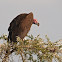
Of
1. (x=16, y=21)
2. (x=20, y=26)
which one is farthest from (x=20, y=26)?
(x=16, y=21)

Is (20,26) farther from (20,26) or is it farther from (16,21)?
(16,21)

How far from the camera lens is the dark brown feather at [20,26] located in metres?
7.11

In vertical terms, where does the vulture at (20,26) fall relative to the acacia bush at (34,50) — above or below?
above

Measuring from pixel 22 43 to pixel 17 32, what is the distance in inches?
59.9

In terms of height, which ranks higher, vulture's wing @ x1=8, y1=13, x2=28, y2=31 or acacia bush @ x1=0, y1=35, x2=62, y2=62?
vulture's wing @ x1=8, y1=13, x2=28, y2=31

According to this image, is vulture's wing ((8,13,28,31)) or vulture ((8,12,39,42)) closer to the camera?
vulture ((8,12,39,42))

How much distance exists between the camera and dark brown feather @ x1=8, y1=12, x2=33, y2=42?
7113mm

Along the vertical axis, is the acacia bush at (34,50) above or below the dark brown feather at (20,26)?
below

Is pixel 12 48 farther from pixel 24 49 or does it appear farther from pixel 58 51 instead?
pixel 58 51

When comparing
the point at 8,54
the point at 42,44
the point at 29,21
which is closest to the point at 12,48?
the point at 8,54

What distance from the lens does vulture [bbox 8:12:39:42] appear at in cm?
708

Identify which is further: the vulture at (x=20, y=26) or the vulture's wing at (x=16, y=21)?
the vulture's wing at (x=16, y=21)

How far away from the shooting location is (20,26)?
7.55m

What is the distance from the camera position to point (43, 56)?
5895 mm
